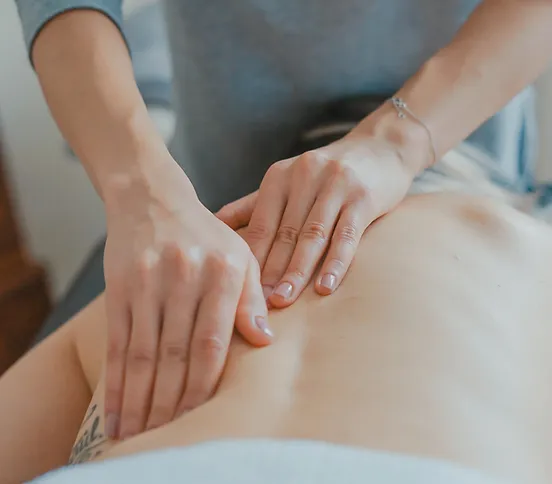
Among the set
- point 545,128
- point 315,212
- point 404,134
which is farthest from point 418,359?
point 545,128

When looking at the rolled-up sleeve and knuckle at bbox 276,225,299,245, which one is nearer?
knuckle at bbox 276,225,299,245

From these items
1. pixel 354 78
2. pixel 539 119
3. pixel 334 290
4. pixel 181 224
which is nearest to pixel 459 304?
pixel 334 290

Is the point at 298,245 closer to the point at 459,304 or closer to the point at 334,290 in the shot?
the point at 334,290

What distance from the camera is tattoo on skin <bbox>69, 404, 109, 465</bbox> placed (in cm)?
59

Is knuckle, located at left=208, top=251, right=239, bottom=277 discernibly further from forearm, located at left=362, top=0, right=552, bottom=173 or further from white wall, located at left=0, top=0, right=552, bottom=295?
white wall, located at left=0, top=0, right=552, bottom=295

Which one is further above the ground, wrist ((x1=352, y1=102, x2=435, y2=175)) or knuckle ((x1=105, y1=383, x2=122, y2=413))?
wrist ((x1=352, y1=102, x2=435, y2=175))

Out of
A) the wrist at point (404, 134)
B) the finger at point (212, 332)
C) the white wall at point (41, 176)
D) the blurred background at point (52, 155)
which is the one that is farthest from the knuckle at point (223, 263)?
the white wall at point (41, 176)

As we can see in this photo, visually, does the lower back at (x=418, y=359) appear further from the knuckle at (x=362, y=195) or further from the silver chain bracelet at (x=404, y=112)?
the silver chain bracelet at (x=404, y=112)

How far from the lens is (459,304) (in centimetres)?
61

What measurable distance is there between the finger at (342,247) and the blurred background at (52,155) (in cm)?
75

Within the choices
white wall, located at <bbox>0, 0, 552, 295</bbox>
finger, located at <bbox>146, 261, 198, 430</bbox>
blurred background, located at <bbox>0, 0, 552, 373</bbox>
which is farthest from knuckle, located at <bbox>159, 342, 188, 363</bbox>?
white wall, located at <bbox>0, 0, 552, 295</bbox>

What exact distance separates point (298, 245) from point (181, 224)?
124 mm

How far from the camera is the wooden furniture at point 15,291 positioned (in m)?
1.58

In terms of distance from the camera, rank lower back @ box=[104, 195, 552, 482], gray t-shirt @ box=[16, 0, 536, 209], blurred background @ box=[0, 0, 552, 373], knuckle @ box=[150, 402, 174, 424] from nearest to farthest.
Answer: lower back @ box=[104, 195, 552, 482]
knuckle @ box=[150, 402, 174, 424]
gray t-shirt @ box=[16, 0, 536, 209]
blurred background @ box=[0, 0, 552, 373]
